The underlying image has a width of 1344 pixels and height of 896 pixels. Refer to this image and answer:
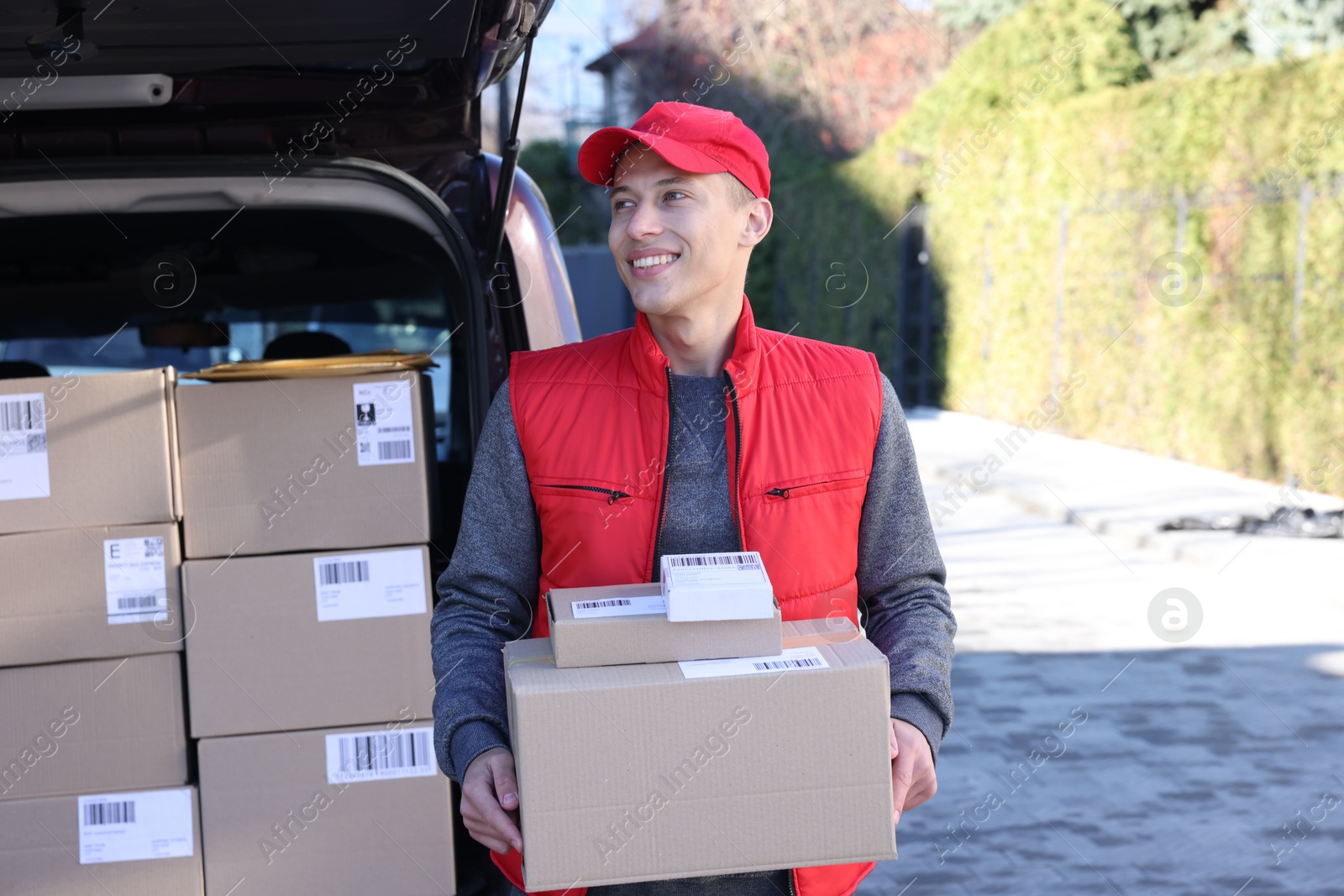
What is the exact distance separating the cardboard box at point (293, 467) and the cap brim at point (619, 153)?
854 mm

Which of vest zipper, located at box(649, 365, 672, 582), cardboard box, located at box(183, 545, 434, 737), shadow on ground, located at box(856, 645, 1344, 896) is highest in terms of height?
vest zipper, located at box(649, 365, 672, 582)

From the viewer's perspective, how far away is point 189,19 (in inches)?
81.5

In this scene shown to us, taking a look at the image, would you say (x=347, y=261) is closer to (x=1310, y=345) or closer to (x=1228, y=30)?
(x=1310, y=345)

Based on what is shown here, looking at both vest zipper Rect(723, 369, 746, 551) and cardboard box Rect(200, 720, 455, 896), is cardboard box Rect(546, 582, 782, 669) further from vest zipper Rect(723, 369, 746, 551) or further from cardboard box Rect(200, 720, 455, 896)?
cardboard box Rect(200, 720, 455, 896)

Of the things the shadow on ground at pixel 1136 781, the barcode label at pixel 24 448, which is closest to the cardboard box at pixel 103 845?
the barcode label at pixel 24 448

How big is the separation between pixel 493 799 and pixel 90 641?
121 centimetres

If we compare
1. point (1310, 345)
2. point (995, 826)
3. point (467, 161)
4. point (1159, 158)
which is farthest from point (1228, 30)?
point (467, 161)

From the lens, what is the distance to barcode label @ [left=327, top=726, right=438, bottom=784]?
2.52 m

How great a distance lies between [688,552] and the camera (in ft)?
5.96

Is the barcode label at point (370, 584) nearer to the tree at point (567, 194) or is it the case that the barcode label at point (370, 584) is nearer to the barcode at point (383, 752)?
the barcode at point (383, 752)

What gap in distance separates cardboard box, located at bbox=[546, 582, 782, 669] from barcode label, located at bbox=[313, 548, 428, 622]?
104 centimetres

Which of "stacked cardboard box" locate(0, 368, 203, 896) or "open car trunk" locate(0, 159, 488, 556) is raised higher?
"open car trunk" locate(0, 159, 488, 556)

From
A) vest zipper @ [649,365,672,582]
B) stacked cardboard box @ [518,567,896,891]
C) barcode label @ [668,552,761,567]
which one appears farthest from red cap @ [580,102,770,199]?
stacked cardboard box @ [518,567,896,891]

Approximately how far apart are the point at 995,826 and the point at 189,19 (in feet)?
11.2
